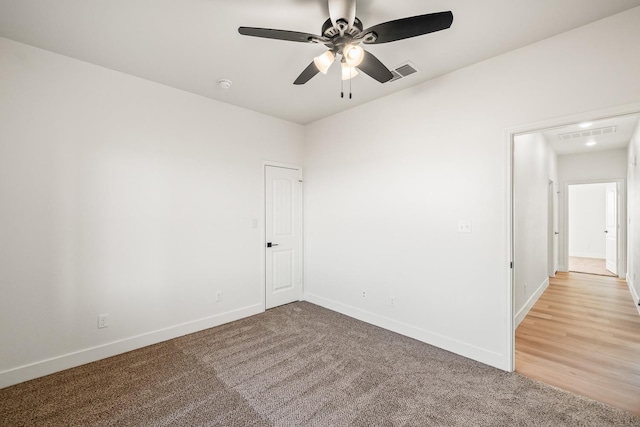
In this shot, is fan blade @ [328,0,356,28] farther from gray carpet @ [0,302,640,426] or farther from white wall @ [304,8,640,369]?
gray carpet @ [0,302,640,426]

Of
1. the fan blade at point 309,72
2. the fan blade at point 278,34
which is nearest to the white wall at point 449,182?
the fan blade at point 309,72

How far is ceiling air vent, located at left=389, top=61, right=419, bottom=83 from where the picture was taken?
2.63 m

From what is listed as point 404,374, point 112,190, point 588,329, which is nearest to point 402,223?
point 404,374

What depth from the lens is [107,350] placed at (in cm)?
270

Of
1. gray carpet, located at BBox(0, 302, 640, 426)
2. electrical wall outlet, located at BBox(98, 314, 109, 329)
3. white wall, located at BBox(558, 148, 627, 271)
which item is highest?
white wall, located at BBox(558, 148, 627, 271)

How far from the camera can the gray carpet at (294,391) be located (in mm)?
1881

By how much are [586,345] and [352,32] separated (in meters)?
3.86

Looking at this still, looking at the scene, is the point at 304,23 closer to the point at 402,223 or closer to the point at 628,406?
the point at 402,223

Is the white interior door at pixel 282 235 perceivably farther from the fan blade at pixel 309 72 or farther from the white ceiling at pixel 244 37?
the fan blade at pixel 309 72

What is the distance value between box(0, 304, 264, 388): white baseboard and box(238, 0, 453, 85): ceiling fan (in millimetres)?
3069

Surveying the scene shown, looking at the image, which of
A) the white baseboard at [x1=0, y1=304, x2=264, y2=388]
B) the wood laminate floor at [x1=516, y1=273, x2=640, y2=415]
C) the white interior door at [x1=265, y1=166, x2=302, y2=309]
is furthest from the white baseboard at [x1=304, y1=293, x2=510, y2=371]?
the white baseboard at [x1=0, y1=304, x2=264, y2=388]

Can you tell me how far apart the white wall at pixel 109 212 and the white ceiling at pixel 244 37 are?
0.36 metres

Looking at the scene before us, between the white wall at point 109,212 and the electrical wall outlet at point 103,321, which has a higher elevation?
the white wall at point 109,212

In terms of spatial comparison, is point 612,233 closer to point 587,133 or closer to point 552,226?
point 552,226
